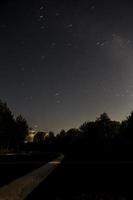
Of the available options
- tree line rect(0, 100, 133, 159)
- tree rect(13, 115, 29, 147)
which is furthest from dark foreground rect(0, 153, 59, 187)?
tree rect(13, 115, 29, 147)

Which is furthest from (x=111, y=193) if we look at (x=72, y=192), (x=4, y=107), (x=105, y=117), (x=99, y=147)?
(x=105, y=117)

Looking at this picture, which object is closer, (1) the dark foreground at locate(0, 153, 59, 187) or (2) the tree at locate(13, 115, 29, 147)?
(1) the dark foreground at locate(0, 153, 59, 187)

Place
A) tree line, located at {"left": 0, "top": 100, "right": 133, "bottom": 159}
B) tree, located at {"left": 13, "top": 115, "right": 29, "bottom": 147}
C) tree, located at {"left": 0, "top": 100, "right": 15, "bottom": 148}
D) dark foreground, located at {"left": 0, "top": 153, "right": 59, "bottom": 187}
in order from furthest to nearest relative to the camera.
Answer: tree, located at {"left": 13, "top": 115, "right": 29, "bottom": 147}, tree, located at {"left": 0, "top": 100, "right": 15, "bottom": 148}, tree line, located at {"left": 0, "top": 100, "right": 133, "bottom": 159}, dark foreground, located at {"left": 0, "top": 153, "right": 59, "bottom": 187}

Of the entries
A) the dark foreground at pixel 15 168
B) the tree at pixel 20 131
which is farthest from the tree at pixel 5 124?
the dark foreground at pixel 15 168

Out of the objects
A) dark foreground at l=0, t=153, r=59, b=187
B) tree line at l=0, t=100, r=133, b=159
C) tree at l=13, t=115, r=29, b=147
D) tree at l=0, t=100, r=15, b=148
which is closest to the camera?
dark foreground at l=0, t=153, r=59, b=187

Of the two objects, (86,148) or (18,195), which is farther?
(86,148)

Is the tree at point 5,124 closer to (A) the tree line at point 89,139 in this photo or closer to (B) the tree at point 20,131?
(A) the tree line at point 89,139

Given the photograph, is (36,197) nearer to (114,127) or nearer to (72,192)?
(72,192)

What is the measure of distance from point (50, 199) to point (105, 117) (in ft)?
483

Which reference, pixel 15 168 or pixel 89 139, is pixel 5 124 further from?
pixel 15 168

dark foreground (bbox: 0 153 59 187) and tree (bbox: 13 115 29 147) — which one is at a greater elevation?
tree (bbox: 13 115 29 147)

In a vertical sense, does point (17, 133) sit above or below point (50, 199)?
above

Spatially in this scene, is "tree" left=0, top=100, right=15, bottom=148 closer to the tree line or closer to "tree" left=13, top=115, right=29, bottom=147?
the tree line

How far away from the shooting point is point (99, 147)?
6369 centimetres
